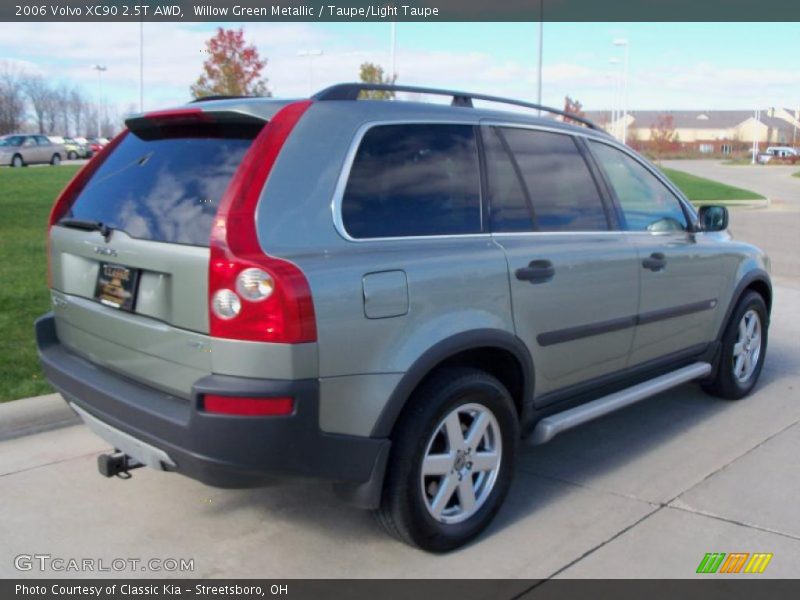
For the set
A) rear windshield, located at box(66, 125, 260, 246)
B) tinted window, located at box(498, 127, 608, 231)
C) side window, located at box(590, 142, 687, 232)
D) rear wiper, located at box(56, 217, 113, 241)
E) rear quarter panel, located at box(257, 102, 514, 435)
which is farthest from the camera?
side window, located at box(590, 142, 687, 232)

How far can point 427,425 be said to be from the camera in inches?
132

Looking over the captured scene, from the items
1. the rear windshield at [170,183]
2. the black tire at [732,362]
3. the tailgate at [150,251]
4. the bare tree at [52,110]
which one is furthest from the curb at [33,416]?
the bare tree at [52,110]

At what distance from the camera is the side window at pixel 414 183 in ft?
10.8

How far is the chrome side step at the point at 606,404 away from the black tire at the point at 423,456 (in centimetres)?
31

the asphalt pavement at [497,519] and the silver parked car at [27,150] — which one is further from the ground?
the silver parked car at [27,150]

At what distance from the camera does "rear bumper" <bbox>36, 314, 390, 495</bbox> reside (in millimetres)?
2922

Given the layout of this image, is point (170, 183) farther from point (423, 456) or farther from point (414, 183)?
point (423, 456)

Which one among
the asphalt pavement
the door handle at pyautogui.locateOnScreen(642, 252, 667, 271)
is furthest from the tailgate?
the door handle at pyautogui.locateOnScreen(642, 252, 667, 271)

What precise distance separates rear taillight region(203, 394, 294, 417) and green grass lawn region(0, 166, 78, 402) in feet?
8.92

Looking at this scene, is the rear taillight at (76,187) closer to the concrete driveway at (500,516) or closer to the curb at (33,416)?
the concrete driveway at (500,516)

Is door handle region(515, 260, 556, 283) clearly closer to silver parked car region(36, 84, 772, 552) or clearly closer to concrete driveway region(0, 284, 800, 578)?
silver parked car region(36, 84, 772, 552)

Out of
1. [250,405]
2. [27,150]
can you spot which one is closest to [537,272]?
[250,405]
